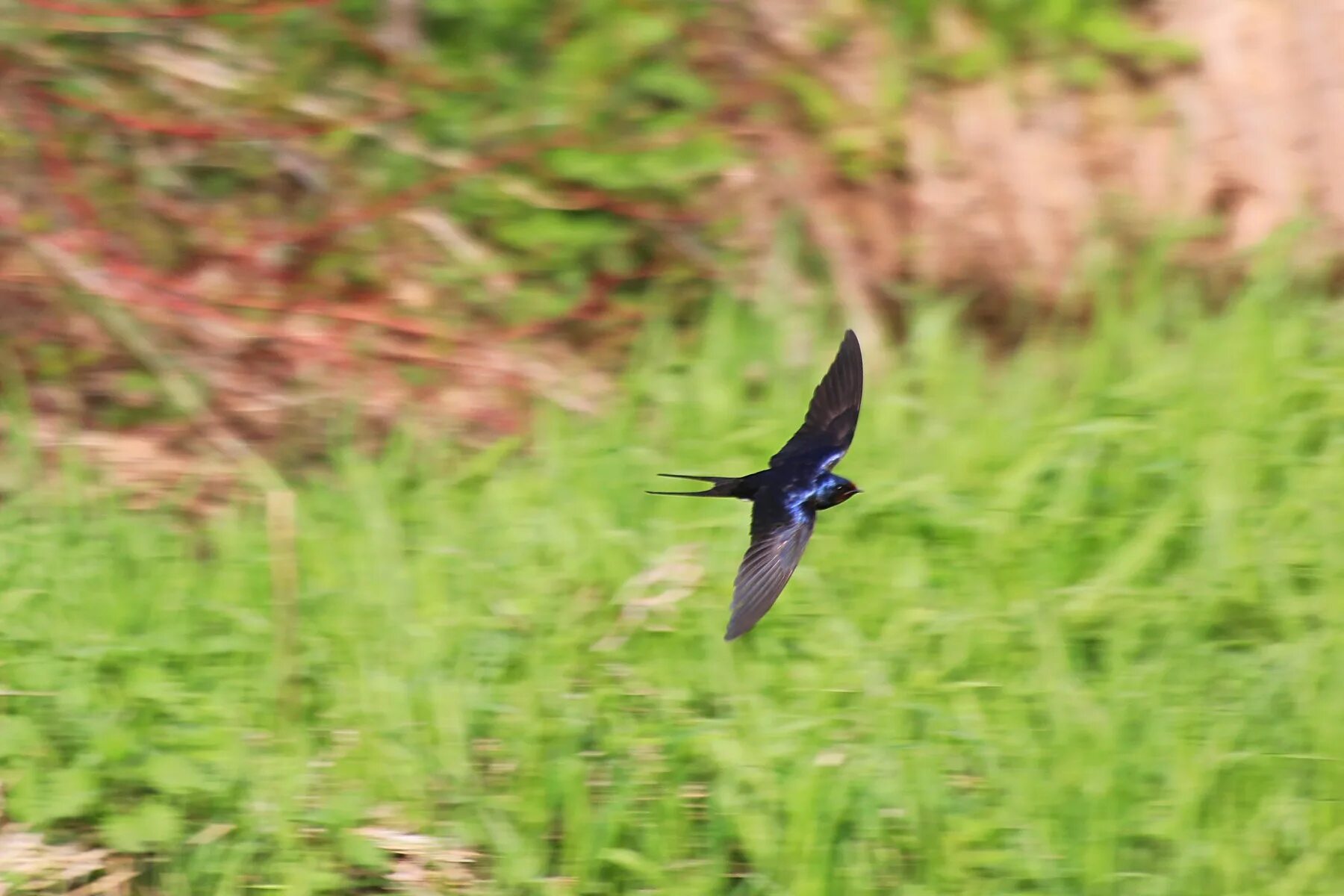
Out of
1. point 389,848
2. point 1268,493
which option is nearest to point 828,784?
point 389,848

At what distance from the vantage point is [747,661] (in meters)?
3.31

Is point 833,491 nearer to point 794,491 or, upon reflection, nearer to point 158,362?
point 794,491

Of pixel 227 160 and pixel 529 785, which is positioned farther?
pixel 227 160

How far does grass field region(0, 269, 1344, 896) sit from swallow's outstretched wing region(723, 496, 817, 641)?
378mm

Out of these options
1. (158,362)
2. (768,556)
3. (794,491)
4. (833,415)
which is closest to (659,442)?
(833,415)

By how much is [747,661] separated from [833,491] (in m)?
0.47

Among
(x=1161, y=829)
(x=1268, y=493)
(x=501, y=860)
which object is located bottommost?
(x=501, y=860)

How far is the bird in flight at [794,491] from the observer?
9.32 ft

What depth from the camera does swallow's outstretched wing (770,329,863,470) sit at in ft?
10.6

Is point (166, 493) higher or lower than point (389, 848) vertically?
higher

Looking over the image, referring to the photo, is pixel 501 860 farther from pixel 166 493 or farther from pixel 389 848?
pixel 166 493

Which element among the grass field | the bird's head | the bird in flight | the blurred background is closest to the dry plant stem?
the blurred background

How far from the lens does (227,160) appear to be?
4547 mm

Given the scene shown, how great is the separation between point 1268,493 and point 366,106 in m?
2.79
